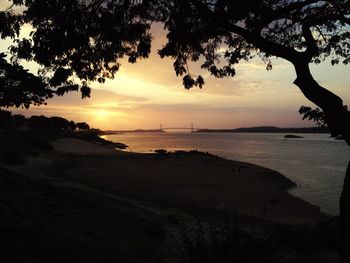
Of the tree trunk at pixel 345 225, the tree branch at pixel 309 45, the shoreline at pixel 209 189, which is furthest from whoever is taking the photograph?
the shoreline at pixel 209 189

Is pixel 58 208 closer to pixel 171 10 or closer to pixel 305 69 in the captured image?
pixel 171 10

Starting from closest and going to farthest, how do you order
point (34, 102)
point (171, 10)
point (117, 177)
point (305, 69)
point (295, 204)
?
point (305, 69) → point (171, 10) → point (34, 102) → point (295, 204) → point (117, 177)

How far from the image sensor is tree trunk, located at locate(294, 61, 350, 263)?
21.5 ft

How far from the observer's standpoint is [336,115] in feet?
22.1

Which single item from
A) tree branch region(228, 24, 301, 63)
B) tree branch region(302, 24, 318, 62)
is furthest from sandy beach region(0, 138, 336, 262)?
tree branch region(302, 24, 318, 62)

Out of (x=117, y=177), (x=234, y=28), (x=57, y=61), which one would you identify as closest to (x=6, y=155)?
(x=117, y=177)

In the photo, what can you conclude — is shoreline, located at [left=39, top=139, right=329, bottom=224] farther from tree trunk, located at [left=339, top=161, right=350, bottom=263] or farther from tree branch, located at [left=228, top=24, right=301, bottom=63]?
tree branch, located at [left=228, top=24, right=301, bottom=63]

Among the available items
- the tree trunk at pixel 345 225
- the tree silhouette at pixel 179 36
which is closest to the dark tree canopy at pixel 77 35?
the tree silhouette at pixel 179 36

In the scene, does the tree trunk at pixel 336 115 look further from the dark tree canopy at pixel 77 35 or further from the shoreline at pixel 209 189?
the shoreline at pixel 209 189

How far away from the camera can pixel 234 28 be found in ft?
24.1

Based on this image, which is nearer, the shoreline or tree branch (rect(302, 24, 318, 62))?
tree branch (rect(302, 24, 318, 62))

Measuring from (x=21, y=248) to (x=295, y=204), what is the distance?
57.8ft

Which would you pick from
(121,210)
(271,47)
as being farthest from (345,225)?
(121,210)

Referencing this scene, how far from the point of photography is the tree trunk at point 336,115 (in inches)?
258
